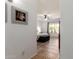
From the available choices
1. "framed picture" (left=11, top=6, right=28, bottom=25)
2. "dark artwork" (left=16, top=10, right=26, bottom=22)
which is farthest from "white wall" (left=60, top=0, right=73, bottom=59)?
"dark artwork" (left=16, top=10, right=26, bottom=22)

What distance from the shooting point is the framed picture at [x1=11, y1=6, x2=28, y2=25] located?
2983 mm

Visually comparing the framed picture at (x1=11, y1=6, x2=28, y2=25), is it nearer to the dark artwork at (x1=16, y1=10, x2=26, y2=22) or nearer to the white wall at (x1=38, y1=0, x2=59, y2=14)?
the dark artwork at (x1=16, y1=10, x2=26, y2=22)

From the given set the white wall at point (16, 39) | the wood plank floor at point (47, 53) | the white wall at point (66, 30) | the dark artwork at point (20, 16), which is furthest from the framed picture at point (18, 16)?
the wood plank floor at point (47, 53)

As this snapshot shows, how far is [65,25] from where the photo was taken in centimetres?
188

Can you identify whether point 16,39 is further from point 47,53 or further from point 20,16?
point 47,53

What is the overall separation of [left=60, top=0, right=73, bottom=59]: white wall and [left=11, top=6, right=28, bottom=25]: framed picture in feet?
5.12

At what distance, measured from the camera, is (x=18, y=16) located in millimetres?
3352

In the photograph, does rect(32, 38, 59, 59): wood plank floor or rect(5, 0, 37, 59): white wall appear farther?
rect(32, 38, 59, 59): wood plank floor

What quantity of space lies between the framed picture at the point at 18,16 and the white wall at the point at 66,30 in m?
1.56

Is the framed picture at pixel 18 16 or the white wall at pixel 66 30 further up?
the framed picture at pixel 18 16

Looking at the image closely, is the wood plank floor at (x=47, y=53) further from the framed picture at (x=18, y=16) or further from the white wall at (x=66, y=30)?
the white wall at (x=66, y=30)

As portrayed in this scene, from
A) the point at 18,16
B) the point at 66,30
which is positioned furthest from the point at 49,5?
the point at 66,30

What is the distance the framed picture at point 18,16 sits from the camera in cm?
298
